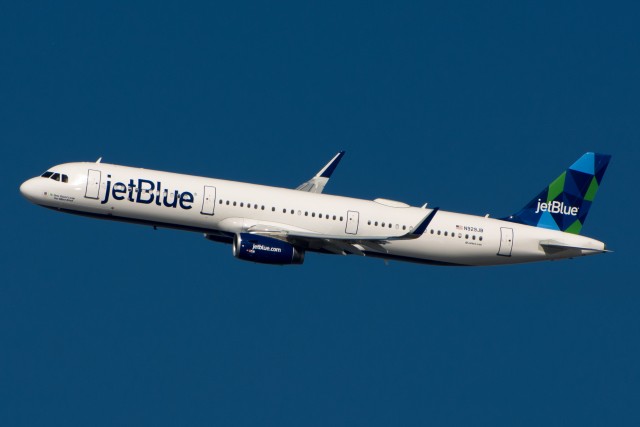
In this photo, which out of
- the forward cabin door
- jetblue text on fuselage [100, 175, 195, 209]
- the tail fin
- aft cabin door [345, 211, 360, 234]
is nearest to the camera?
the forward cabin door

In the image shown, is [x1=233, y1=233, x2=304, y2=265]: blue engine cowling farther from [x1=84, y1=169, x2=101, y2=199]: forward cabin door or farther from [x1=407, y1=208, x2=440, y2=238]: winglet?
[x1=84, y1=169, x2=101, y2=199]: forward cabin door

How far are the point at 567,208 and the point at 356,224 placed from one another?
55.7 feet

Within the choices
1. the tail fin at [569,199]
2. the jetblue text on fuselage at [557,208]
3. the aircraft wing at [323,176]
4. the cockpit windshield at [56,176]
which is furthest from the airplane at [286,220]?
the aircraft wing at [323,176]

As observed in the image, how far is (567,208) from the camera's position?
9325 centimetres

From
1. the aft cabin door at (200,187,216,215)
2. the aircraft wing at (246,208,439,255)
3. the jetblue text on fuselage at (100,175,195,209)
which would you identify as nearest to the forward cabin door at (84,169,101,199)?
the jetblue text on fuselage at (100,175,195,209)

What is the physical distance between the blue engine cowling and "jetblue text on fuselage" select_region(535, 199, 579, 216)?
65.8 feet

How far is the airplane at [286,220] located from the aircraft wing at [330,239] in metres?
0.07

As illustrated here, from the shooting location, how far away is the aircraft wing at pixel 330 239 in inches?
3275

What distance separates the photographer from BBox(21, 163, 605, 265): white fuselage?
3314 inches

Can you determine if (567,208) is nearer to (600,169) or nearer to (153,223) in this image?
(600,169)

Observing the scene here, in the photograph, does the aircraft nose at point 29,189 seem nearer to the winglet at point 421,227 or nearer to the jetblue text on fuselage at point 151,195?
the jetblue text on fuselage at point 151,195

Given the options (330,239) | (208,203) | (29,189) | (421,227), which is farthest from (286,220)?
(29,189)

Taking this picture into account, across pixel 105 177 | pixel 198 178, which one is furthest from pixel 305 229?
pixel 105 177

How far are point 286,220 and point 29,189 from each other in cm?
1714
